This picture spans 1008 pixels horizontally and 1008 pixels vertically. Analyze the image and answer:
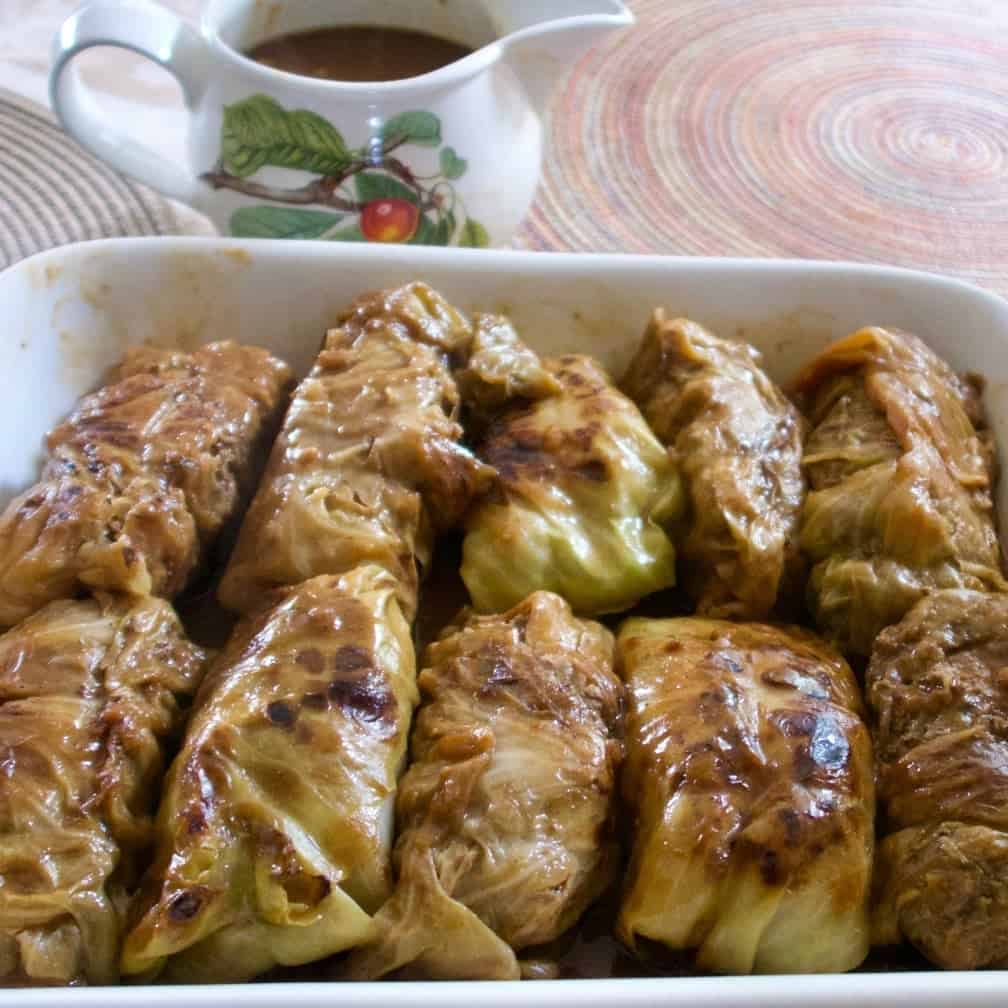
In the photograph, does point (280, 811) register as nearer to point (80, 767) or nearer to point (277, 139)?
point (80, 767)

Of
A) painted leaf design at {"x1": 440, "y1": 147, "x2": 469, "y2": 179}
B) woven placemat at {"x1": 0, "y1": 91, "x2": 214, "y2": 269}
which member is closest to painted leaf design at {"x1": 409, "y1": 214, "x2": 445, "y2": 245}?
painted leaf design at {"x1": 440, "y1": 147, "x2": 469, "y2": 179}

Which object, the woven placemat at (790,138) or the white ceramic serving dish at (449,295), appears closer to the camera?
the white ceramic serving dish at (449,295)

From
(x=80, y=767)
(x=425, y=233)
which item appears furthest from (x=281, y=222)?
(x=80, y=767)

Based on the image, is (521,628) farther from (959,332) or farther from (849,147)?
(849,147)

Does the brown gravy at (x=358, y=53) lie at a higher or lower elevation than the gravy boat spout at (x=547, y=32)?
lower

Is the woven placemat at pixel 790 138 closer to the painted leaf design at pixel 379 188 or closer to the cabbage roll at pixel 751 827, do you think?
the painted leaf design at pixel 379 188

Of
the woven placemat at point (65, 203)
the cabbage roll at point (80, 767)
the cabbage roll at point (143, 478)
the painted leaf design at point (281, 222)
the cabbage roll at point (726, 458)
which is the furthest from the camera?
the woven placemat at point (65, 203)

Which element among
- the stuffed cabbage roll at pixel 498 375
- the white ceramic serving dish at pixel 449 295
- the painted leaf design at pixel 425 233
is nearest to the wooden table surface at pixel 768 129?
the painted leaf design at pixel 425 233

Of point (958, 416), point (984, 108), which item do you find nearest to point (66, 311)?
point (958, 416)
